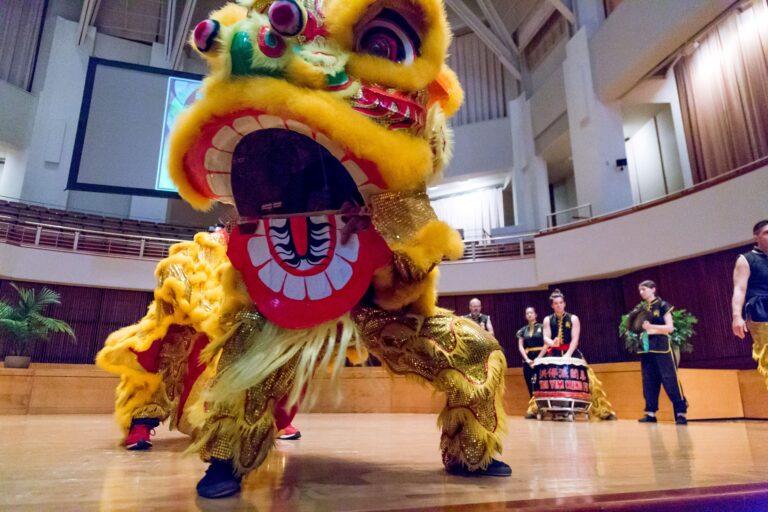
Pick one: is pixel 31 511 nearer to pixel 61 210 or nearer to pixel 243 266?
pixel 243 266

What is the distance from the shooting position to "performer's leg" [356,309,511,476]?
4.35ft

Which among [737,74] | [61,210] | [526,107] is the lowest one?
[61,210]

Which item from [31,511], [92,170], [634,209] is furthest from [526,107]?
[31,511]

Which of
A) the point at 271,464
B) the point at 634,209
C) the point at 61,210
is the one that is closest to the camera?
the point at 271,464

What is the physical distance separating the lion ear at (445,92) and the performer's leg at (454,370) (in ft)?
2.24

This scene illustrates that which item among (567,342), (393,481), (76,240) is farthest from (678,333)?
(76,240)

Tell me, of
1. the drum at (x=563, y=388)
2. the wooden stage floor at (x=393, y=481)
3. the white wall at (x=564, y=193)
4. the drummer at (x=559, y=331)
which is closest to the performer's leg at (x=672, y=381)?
the drum at (x=563, y=388)

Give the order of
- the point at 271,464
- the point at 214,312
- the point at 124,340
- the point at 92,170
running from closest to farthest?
1. the point at 271,464
2. the point at 214,312
3. the point at 124,340
4. the point at 92,170

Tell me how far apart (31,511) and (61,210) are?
41.0 feet

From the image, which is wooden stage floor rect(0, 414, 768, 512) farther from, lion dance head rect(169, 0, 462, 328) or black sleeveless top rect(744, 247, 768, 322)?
black sleeveless top rect(744, 247, 768, 322)

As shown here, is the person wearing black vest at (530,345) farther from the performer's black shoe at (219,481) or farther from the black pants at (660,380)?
the performer's black shoe at (219,481)

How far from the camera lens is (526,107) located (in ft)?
41.5

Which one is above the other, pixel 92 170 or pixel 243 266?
pixel 92 170

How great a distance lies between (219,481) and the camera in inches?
41.9
